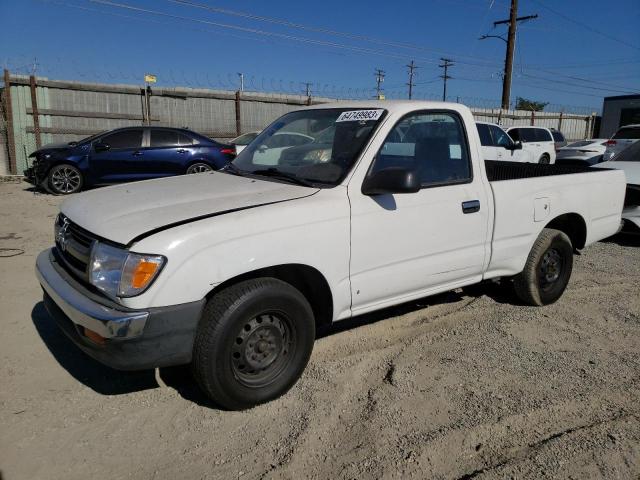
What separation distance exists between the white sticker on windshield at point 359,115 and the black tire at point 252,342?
4.50 ft

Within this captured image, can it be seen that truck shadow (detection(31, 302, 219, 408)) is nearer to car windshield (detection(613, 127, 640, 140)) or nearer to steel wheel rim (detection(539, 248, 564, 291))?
steel wheel rim (detection(539, 248, 564, 291))

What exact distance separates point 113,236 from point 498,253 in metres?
2.99

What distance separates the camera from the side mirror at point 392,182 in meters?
3.19

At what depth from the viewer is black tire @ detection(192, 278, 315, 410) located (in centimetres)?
283

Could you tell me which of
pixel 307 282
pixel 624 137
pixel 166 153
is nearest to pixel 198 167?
pixel 166 153

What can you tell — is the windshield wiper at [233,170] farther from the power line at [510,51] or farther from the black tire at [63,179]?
the power line at [510,51]

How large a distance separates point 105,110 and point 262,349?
569 inches

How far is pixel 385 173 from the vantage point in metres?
3.27

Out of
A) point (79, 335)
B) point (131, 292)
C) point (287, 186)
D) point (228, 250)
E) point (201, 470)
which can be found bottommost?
point (201, 470)

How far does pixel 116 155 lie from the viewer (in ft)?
37.5

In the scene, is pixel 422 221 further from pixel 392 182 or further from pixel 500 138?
pixel 500 138

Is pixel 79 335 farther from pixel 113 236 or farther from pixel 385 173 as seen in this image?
pixel 385 173

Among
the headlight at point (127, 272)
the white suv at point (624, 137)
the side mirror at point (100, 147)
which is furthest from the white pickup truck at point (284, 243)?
the white suv at point (624, 137)

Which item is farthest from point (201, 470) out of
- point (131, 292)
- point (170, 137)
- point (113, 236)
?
point (170, 137)
